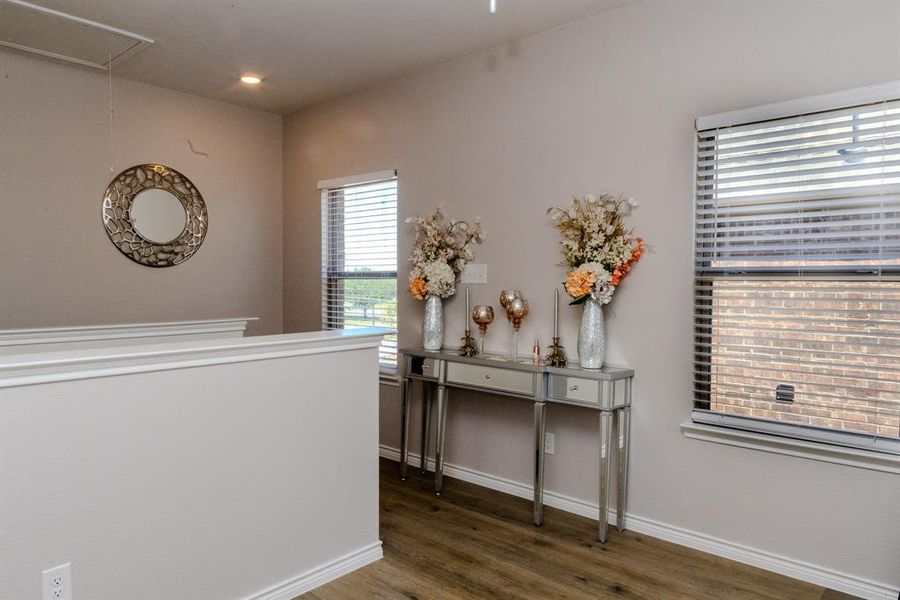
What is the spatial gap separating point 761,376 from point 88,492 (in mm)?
2588

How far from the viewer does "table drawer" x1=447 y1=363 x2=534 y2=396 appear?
10.4ft

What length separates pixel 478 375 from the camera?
11.1ft

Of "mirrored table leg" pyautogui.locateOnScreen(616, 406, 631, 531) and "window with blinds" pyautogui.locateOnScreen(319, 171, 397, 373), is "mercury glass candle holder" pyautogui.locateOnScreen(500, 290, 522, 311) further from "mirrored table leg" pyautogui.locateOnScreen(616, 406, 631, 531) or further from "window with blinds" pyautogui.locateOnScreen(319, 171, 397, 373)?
"window with blinds" pyautogui.locateOnScreen(319, 171, 397, 373)

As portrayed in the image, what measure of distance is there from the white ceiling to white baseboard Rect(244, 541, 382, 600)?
2.65 m

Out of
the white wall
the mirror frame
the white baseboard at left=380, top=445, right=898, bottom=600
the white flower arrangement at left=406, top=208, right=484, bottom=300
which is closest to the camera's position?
the white wall

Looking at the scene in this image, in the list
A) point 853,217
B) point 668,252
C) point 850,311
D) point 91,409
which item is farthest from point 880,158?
point 91,409

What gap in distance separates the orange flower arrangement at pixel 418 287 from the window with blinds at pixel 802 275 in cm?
163

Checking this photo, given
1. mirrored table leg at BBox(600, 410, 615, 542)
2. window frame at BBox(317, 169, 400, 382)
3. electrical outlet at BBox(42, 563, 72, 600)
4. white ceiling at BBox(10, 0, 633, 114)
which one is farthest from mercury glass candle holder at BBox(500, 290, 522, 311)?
electrical outlet at BBox(42, 563, 72, 600)

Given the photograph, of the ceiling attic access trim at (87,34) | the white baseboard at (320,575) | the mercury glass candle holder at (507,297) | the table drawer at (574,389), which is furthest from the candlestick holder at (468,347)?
the ceiling attic access trim at (87,34)

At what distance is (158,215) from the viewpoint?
4418 millimetres

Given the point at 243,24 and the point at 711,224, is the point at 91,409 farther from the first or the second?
the point at 711,224

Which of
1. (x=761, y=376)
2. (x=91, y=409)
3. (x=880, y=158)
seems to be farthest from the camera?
(x=761, y=376)

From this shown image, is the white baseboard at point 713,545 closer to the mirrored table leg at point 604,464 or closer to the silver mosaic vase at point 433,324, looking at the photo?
the mirrored table leg at point 604,464

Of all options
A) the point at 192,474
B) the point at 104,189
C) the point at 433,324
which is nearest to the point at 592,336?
the point at 433,324
